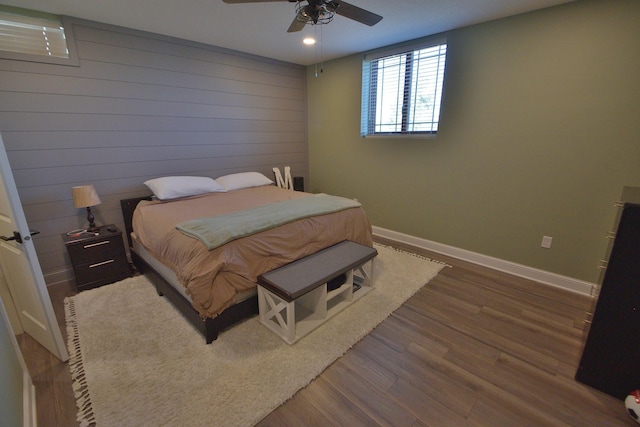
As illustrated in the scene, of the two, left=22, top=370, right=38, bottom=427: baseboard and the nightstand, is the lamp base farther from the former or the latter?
left=22, top=370, right=38, bottom=427: baseboard

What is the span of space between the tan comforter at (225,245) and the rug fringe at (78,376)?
27.4 inches

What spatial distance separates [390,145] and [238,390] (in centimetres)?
318

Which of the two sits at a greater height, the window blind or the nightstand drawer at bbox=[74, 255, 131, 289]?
the window blind

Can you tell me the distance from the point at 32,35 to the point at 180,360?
10.2 feet

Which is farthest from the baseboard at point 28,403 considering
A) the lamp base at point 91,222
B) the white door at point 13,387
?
the lamp base at point 91,222

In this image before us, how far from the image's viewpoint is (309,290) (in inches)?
75.7

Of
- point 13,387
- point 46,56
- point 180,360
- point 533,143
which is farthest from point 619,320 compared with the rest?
point 46,56

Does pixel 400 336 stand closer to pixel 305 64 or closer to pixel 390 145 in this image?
pixel 390 145

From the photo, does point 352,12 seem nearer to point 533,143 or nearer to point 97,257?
point 533,143

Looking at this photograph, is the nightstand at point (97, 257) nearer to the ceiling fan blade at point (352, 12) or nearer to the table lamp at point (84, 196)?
the table lamp at point (84, 196)

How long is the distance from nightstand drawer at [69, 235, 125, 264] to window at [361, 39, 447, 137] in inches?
128

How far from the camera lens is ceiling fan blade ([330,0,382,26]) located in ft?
5.72

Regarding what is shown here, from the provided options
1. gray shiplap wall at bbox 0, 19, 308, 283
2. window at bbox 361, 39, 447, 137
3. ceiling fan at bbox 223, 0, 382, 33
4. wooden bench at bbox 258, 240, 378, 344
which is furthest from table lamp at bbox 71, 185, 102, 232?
window at bbox 361, 39, 447, 137

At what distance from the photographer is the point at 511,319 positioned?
224 cm
